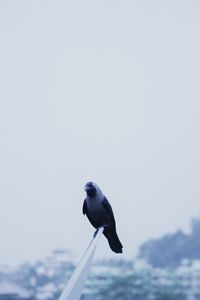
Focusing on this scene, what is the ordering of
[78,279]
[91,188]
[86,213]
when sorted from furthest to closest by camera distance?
1. [86,213]
2. [91,188]
3. [78,279]

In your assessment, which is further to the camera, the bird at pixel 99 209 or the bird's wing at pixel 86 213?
the bird's wing at pixel 86 213

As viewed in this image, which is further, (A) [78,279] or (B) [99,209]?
(B) [99,209]

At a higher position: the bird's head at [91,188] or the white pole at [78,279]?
the bird's head at [91,188]

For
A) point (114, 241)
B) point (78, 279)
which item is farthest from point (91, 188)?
point (78, 279)

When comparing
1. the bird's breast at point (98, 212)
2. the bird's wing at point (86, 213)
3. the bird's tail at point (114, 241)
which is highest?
the bird's wing at point (86, 213)

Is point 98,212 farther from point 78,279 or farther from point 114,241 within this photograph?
point 78,279

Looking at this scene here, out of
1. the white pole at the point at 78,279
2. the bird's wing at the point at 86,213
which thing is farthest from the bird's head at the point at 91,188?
the white pole at the point at 78,279

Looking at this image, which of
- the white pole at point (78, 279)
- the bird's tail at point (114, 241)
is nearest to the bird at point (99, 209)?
the bird's tail at point (114, 241)

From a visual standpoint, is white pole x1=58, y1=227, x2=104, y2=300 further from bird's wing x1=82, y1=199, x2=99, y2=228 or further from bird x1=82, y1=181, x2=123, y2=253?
bird's wing x1=82, y1=199, x2=99, y2=228

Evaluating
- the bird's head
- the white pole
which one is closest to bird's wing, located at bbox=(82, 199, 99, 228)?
the bird's head

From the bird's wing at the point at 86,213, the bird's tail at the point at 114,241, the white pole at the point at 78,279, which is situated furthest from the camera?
the bird's wing at the point at 86,213

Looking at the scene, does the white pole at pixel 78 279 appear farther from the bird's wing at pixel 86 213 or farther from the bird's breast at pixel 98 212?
the bird's wing at pixel 86 213

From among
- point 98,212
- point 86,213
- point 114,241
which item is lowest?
point 114,241

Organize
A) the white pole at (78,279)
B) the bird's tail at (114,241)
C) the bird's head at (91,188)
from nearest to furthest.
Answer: the white pole at (78,279)
the bird's tail at (114,241)
the bird's head at (91,188)
